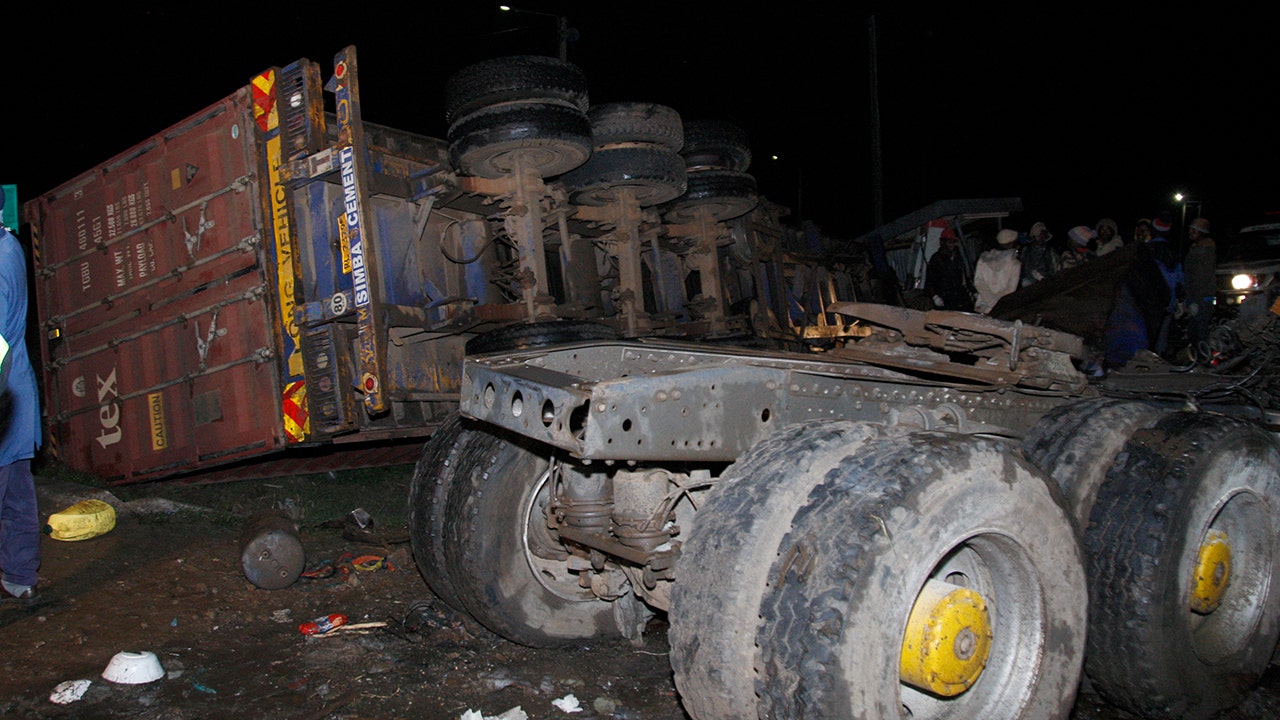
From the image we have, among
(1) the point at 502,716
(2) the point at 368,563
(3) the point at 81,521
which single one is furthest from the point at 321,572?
(1) the point at 502,716

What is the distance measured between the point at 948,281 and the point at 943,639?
8087 mm

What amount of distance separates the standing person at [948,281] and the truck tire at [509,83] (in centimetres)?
589

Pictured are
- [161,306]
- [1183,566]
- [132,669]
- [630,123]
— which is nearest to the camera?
[1183,566]

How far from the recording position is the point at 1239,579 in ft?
9.93

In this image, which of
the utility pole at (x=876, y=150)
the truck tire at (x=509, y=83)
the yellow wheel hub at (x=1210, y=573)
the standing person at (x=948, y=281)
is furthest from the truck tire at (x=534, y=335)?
the utility pole at (x=876, y=150)

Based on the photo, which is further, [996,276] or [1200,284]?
[996,276]

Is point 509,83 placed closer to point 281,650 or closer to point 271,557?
point 271,557

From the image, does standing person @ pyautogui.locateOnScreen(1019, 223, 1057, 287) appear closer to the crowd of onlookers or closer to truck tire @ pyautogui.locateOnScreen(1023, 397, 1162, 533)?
the crowd of onlookers

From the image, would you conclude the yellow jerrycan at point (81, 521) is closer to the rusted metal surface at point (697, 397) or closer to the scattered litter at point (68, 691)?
the scattered litter at point (68, 691)

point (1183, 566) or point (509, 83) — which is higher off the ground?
point (509, 83)

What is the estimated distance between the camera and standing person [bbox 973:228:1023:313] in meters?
7.70

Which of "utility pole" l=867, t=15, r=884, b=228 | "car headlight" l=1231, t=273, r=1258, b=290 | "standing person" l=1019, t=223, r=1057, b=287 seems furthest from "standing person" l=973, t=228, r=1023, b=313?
"utility pole" l=867, t=15, r=884, b=228

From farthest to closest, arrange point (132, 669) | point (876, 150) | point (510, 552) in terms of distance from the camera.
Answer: point (876, 150) < point (510, 552) < point (132, 669)

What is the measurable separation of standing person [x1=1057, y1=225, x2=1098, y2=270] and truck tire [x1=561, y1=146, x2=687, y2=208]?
14.8ft
